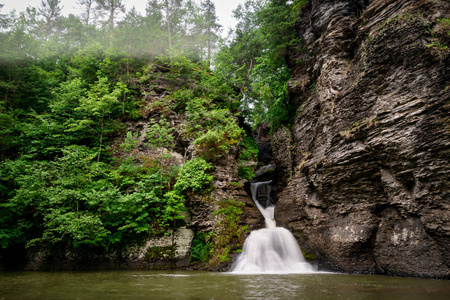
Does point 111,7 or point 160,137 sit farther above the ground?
point 111,7

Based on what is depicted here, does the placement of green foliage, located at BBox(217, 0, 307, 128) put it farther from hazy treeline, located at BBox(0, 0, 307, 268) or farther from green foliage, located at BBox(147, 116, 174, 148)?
green foliage, located at BBox(147, 116, 174, 148)

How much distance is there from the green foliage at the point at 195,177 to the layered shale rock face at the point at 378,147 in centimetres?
449

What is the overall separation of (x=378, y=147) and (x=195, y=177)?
813cm

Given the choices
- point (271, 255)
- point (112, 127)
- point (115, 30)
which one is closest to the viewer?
point (271, 255)

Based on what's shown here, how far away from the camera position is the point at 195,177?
11719 millimetres

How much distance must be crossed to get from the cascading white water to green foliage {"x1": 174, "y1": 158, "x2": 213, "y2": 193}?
137 inches

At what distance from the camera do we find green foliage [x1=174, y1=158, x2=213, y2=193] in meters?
11.5

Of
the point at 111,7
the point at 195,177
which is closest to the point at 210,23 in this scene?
the point at 111,7

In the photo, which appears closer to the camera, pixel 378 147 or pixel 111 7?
pixel 378 147

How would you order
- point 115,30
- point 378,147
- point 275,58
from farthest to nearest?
point 115,30, point 275,58, point 378,147

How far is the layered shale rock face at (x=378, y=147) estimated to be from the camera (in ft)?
22.5

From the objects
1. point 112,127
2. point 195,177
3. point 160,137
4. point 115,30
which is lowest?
point 195,177

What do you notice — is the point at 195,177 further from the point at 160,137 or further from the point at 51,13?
the point at 51,13

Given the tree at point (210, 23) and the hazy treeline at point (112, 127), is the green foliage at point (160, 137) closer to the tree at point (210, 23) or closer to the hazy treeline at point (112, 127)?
the hazy treeline at point (112, 127)
